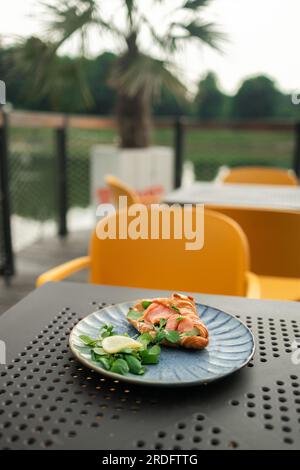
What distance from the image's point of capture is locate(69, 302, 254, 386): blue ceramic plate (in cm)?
64

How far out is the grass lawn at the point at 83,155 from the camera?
384 cm

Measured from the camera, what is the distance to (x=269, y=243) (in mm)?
1732

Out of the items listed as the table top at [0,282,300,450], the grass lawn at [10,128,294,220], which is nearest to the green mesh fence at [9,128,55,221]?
the grass lawn at [10,128,294,220]

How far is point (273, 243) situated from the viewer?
1722mm

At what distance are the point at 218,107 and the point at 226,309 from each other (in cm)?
516

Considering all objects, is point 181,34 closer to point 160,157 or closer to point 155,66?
point 155,66

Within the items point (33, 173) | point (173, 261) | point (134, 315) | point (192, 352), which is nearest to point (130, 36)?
point (33, 173)

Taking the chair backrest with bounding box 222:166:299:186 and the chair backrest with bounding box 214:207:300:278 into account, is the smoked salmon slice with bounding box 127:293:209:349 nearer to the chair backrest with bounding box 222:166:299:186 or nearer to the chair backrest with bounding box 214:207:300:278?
the chair backrest with bounding box 214:207:300:278

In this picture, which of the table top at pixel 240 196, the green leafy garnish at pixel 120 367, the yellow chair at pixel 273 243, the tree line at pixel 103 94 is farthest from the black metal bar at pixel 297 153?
the green leafy garnish at pixel 120 367

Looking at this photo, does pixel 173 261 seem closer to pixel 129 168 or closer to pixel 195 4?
pixel 129 168

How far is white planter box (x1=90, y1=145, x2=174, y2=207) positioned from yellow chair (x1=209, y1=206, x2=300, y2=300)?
244cm

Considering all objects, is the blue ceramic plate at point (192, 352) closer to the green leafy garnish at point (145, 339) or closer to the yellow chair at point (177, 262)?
the green leafy garnish at point (145, 339)

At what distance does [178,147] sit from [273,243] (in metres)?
3.03
